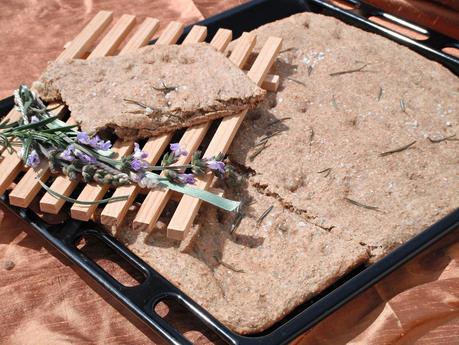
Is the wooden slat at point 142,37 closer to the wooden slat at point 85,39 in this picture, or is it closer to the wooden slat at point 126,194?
the wooden slat at point 85,39

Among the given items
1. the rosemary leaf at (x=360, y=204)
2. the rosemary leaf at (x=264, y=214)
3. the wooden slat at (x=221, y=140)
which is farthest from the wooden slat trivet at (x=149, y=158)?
the rosemary leaf at (x=360, y=204)

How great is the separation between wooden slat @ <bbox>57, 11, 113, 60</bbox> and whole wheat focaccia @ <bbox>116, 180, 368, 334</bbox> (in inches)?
31.6

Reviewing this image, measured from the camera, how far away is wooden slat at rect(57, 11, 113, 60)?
2375 mm

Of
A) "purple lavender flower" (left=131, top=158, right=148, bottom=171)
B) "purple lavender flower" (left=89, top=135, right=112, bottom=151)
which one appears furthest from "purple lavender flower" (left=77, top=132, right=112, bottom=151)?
"purple lavender flower" (left=131, top=158, right=148, bottom=171)

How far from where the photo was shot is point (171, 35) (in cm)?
246

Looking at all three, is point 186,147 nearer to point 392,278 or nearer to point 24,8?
point 392,278

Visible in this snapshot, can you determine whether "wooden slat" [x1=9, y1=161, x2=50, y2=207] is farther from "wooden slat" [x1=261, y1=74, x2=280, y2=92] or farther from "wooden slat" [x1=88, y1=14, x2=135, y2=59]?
"wooden slat" [x1=261, y1=74, x2=280, y2=92]

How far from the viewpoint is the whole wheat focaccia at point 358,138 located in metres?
1.90

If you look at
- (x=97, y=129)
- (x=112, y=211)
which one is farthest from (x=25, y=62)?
(x=112, y=211)

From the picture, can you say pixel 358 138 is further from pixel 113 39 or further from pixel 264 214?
pixel 113 39

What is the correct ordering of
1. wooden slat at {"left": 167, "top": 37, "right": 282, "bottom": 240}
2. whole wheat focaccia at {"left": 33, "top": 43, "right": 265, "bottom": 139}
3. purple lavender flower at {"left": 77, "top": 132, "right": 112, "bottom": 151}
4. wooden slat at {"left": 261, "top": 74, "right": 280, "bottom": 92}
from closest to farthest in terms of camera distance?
1. wooden slat at {"left": 167, "top": 37, "right": 282, "bottom": 240}
2. purple lavender flower at {"left": 77, "top": 132, "right": 112, "bottom": 151}
3. whole wheat focaccia at {"left": 33, "top": 43, "right": 265, "bottom": 139}
4. wooden slat at {"left": 261, "top": 74, "right": 280, "bottom": 92}

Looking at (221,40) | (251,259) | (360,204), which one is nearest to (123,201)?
(251,259)

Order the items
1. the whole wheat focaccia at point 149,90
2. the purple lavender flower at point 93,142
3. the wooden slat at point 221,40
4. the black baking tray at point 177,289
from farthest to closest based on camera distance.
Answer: the wooden slat at point 221,40
the whole wheat focaccia at point 149,90
the purple lavender flower at point 93,142
the black baking tray at point 177,289

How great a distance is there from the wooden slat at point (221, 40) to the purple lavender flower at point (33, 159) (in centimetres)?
81
